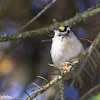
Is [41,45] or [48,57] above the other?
[41,45]

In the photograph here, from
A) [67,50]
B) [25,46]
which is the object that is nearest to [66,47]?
[67,50]

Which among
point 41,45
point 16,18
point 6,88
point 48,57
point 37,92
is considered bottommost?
point 37,92

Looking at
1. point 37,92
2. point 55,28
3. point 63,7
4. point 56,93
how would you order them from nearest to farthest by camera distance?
point 37,92 → point 55,28 → point 56,93 → point 63,7

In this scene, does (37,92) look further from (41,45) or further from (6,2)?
(6,2)

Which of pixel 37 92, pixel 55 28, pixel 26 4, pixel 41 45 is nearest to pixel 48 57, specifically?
pixel 41 45

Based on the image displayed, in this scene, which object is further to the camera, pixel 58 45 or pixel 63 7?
pixel 63 7

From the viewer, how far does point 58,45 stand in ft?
4.15

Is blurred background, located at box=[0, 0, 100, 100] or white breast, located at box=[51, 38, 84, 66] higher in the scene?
blurred background, located at box=[0, 0, 100, 100]

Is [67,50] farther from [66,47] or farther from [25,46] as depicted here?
[25,46]

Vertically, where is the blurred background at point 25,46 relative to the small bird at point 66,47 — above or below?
above

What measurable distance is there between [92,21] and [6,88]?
3.42 feet

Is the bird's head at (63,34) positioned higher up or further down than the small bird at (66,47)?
higher up

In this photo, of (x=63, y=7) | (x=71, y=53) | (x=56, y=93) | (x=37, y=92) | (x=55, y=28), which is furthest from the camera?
(x=63, y=7)

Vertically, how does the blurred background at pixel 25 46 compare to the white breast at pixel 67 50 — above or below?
above
